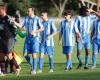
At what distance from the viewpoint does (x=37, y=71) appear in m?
19.0

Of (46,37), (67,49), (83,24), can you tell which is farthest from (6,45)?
(83,24)

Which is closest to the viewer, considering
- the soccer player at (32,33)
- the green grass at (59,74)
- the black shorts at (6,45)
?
the green grass at (59,74)

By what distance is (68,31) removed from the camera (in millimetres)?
19500

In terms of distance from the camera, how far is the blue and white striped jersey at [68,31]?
19.4 m

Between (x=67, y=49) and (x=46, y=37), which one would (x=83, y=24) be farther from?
(x=46, y=37)

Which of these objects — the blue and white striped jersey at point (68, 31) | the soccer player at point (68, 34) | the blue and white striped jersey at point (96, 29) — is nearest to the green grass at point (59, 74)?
the soccer player at point (68, 34)

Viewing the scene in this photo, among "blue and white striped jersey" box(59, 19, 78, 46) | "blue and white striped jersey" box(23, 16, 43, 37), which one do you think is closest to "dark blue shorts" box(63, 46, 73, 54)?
"blue and white striped jersey" box(59, 19, 78, 46)

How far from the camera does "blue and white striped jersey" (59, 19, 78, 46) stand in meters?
19.4

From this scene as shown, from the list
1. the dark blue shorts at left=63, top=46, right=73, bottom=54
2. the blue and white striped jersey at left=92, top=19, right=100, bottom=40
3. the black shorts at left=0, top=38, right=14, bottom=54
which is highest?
the blue and white striped jersey at left=92, top=19, right=100, bottom=40

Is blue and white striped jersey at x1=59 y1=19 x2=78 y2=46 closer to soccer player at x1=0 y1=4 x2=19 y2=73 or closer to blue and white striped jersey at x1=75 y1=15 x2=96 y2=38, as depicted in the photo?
blue and white striped jersey at x1=75 y1=15 x2=96 y2=38

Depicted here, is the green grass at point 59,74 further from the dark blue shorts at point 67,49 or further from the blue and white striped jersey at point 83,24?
the blue and white striped jersey at point 83,24

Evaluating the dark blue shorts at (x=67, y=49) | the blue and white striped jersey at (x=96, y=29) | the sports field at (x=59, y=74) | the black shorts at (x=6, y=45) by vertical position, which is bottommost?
the sports field at (x=59, y=74)

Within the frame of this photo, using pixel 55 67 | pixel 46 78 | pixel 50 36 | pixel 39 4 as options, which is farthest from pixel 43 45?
pixel 39 4

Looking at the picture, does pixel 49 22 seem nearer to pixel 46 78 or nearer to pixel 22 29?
pixel 22 29
